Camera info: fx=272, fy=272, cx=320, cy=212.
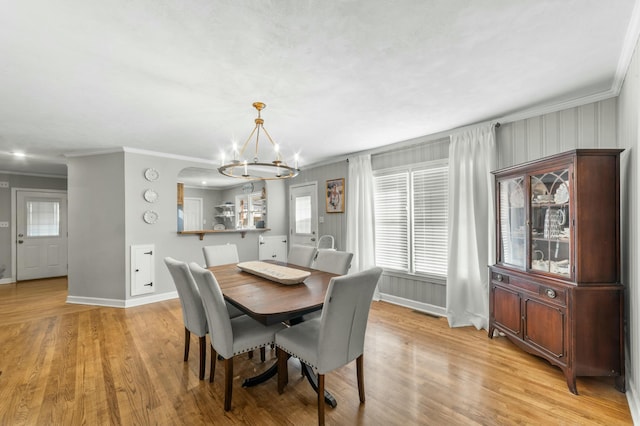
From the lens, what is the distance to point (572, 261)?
84.8 inches

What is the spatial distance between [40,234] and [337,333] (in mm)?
7797

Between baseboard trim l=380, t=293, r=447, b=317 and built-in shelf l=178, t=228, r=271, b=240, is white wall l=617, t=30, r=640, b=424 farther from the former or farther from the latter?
built-in shelf l=178, t=228, r=271, b=240

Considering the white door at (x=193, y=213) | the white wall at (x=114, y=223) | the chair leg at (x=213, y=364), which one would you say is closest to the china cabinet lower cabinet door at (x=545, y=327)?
the chair leg at (x=213, y=364)

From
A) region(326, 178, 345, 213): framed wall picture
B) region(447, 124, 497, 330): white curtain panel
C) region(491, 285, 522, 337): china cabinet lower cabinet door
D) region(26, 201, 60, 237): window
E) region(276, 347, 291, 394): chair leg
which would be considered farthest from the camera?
region(26, 201, 60, 237): window

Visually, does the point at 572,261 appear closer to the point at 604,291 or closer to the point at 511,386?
the point at 604,291

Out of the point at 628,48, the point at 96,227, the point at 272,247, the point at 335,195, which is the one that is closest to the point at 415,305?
the point at 335,195

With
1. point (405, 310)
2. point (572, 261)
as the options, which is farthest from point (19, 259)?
point (572, 261)

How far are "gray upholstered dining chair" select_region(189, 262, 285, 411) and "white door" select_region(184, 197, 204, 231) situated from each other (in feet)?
17.9

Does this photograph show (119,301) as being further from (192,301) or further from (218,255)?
(192,301)

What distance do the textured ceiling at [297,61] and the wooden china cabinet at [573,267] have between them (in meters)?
0.81

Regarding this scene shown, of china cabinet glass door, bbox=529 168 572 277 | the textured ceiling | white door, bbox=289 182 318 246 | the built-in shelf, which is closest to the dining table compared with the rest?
the textured ceiling

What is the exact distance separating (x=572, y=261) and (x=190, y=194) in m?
7.38

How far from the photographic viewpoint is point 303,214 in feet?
18.9

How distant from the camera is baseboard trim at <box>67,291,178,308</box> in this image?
4180 mm
